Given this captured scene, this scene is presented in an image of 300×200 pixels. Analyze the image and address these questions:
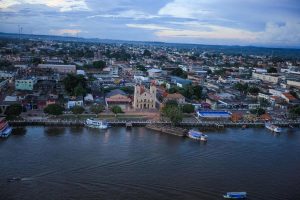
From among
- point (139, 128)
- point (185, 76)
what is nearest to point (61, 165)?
point (139, 128)

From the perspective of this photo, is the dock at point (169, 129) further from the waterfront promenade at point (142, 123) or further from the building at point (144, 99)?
the building at point (144, 99)

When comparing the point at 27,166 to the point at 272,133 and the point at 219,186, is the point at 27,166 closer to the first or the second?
the point at 219,186

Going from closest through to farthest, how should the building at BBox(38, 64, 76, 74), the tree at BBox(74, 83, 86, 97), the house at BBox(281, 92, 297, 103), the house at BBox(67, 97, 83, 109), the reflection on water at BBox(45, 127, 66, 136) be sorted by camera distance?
A: the reflection on water at BBox(45, 127, 66, 136) < the house at BBox(67, 97, 83, 109) < the tree at BBox(74, 83, 86, 97) < the house at BBox(281, 92, 297, 103) < the building at BBox(38, 64, 76, 74)

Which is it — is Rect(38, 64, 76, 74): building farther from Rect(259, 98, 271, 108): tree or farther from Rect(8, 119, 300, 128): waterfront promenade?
Rect(259, 98, 271, 108): tree

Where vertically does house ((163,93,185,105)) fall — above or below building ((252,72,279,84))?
below

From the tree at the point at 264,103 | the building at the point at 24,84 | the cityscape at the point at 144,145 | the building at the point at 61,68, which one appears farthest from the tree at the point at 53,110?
the building at the point at 61,68

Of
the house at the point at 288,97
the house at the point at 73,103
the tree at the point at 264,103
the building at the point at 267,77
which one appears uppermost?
the building at the point at 267,77

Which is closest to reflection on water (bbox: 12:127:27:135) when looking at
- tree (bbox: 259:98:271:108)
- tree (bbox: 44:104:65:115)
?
tree (bbox: 44:104:65:115)
